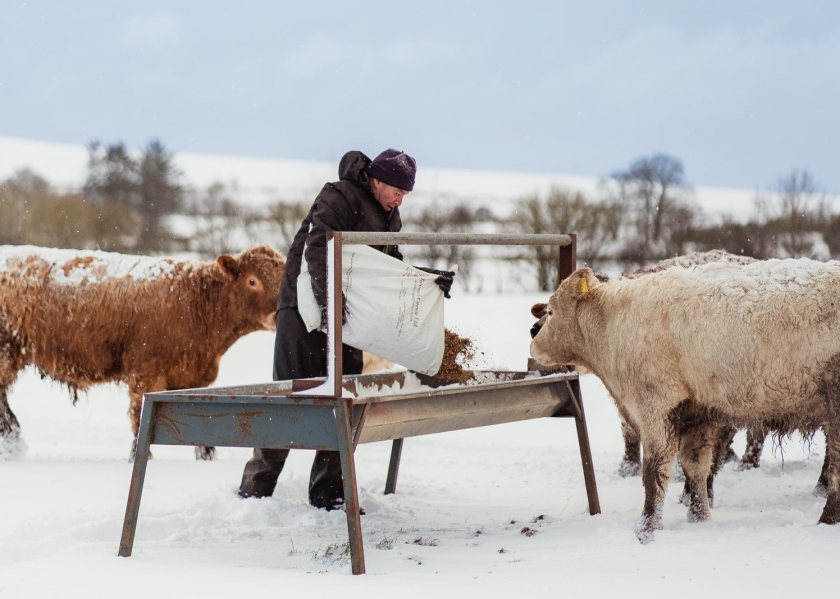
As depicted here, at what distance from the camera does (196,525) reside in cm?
616

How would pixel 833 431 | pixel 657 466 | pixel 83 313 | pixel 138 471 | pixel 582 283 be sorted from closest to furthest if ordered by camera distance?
1. pixel 138 471
2. pixel 833 431
3. pixel 657 466
4. pixel 582 283
5. pixel 83 313

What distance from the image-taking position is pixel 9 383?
31.4ft

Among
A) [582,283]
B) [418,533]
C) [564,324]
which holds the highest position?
[582,283]

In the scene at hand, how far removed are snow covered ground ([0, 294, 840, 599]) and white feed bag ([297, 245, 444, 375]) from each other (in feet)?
2.77

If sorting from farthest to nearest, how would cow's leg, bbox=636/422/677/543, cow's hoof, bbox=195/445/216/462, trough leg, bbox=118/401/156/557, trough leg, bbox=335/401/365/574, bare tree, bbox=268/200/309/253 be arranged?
bare tree, bbox=268/200/309/253, cow's hoof, bbox=195/445/216/462, cow's leg, bbox=636/422/677/543, trough leg, bbox=118/401/156/557, trough leg, bbox=335/401/365/574

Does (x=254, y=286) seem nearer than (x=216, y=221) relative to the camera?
Yes

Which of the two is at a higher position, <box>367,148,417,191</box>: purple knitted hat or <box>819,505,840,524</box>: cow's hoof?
<box>367,148,417,191</box>: purple knitted hat

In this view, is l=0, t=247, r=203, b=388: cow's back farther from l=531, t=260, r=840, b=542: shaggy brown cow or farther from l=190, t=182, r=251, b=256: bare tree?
l=190, t=182, r=251, b=256: bare tree

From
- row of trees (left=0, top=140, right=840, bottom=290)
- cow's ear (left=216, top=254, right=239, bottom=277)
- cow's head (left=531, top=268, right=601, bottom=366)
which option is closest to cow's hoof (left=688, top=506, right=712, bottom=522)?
cow's head (left=531, top=268, right=601, bottom=366)

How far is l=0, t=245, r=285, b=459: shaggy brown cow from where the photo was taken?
31.0 ft

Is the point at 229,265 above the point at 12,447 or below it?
above

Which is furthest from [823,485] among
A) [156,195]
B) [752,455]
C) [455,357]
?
[156,195]

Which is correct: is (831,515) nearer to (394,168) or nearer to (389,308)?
(389,308)

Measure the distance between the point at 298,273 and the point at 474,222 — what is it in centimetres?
1971
